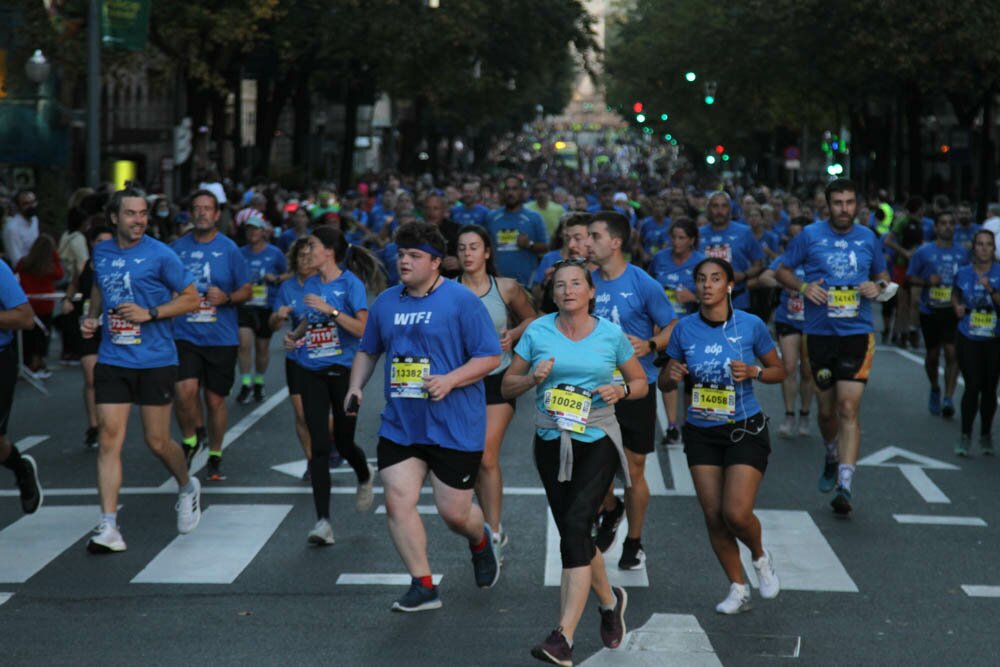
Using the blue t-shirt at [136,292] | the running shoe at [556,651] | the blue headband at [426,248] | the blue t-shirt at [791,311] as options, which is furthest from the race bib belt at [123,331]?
the blue t-shirt at [791,311]

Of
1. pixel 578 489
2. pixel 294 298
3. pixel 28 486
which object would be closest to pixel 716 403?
A: pixel 578 489

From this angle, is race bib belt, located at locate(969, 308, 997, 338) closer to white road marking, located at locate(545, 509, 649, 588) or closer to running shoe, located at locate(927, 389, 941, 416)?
running shoe, located at locate(927, 389, 941, 416)

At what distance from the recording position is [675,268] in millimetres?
14398

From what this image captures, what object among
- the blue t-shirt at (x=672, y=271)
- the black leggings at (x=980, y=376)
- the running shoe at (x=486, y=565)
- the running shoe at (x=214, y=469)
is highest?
the blue t-shirt at (x=672, y=271)

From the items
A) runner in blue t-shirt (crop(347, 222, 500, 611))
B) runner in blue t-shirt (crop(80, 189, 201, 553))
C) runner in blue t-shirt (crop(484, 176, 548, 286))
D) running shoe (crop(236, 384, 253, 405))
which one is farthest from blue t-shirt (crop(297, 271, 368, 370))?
runner in blue t-shirt (crop(484, 176, 548, 286))

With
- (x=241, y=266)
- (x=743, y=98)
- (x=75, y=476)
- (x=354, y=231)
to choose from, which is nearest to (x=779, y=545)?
(x=241, y=266)

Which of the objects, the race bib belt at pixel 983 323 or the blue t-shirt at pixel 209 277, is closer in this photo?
the blue t-shirt at pixel 209 277

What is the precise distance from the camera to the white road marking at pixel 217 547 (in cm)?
929

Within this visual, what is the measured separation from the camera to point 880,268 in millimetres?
11812

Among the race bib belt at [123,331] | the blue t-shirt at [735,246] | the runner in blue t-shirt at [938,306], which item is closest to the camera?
the race bib belt at [123,331]

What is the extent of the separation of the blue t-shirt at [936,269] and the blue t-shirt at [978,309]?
2.50m

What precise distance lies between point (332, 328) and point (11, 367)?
5.93ft

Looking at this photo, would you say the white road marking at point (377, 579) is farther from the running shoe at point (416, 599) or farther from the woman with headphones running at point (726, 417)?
the woman with headphones running at point (726, 417)

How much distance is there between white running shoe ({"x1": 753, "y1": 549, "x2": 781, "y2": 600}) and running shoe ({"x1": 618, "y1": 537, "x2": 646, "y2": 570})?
3.32 ft
